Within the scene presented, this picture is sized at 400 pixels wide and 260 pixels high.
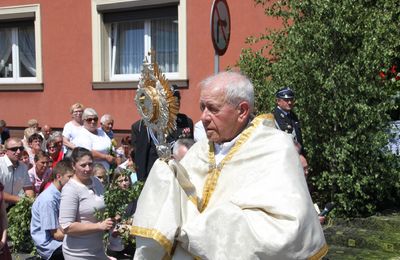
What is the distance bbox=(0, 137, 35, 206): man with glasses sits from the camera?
7.13 metres

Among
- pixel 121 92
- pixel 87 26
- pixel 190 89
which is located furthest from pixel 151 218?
pixel 87 26

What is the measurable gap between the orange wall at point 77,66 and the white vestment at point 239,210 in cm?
783

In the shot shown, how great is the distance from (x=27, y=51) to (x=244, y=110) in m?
11.9

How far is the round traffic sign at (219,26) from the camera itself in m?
6.55

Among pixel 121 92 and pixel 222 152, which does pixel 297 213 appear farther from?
pixel 121 92

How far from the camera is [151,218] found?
2.80 metres

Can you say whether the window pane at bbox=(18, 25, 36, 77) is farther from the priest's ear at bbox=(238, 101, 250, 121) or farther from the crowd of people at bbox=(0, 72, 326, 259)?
the priest's ear at bbox=(238, 101, 250, 121)

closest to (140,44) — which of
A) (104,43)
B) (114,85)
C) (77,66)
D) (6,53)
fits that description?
(104,43)

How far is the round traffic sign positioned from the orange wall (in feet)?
12.4

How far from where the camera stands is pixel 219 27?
22.0ft

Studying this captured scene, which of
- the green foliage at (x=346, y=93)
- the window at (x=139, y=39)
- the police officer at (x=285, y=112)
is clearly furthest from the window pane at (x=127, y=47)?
the police officer at (x=285, y=112)

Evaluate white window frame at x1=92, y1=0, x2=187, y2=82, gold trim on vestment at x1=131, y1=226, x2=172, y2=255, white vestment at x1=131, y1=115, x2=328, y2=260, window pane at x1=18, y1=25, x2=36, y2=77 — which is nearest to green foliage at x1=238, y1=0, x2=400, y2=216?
white window frame at x1=92, y1=0, x2=187, y2=82

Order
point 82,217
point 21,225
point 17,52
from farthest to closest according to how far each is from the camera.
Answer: point 17,52 → point 21,225 → point 82,217

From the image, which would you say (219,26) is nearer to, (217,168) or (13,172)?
(13,172)
